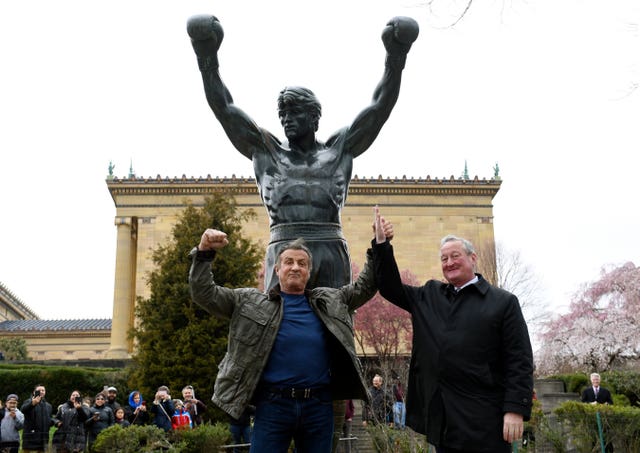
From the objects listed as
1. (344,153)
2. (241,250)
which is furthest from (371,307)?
(344,153)

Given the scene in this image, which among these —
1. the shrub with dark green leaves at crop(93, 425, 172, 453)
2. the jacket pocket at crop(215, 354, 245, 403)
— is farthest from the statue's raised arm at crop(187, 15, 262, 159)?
the shrub with dark green leaves at crop(93, 425, 172, 453)

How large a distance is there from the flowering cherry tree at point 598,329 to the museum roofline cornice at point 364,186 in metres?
10.7

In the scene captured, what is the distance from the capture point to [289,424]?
3359 millimetres

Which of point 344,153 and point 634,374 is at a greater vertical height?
point 344,153

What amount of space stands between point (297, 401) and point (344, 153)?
2006 mm

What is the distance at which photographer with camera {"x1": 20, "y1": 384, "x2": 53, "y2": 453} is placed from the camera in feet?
41.5

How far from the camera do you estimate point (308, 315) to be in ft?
11.7

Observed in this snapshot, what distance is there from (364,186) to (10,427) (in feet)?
121

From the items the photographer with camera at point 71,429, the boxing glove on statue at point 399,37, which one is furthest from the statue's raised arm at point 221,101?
the photographer with camera at point 71,429

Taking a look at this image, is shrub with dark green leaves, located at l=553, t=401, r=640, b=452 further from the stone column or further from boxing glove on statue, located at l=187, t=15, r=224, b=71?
the stone column

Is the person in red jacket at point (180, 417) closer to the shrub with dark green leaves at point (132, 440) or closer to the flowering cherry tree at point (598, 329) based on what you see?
the shrub with dark green leaves at point (132, 440)

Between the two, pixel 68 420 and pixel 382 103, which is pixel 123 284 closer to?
pixel 68 420

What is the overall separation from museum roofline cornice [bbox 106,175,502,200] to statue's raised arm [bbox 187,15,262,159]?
41.2 metres

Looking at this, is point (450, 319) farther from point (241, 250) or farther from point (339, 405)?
point (241, 250)
